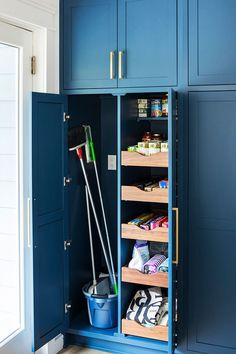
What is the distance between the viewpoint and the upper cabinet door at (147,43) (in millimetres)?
2855

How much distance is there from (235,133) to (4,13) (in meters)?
1.44

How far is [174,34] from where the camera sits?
2.84m

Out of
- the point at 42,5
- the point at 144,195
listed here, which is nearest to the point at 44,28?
the point at 42,5

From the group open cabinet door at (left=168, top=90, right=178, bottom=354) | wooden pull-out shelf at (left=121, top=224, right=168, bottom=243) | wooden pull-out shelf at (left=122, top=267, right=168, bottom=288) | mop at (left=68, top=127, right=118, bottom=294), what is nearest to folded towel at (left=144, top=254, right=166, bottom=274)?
wooden pull-out shelf at (left=122, top=267, right=168, bottom=288)

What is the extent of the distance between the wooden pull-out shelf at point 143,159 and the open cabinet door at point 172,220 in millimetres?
144

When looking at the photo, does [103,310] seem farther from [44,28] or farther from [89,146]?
[44,28]

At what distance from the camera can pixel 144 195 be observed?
296 cm

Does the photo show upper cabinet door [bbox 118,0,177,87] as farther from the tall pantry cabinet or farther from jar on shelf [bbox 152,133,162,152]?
jar on shelf [bbox 152,133,162,152]

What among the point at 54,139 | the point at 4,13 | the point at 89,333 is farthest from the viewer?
the point at 89,333

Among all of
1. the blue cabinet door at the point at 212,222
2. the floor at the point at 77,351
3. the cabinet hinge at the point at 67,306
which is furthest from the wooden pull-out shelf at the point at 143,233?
the floor at the point at 77,351

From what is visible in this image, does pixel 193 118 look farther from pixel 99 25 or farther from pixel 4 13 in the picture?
pixel 4 13

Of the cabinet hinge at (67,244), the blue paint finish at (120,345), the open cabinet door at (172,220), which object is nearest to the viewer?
the open cabinet door at (172,220)

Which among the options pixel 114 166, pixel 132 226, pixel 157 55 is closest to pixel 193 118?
pixel 157 55

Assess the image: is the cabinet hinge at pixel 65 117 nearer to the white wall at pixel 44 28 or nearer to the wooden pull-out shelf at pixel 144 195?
the white wall at pixel 44 28
